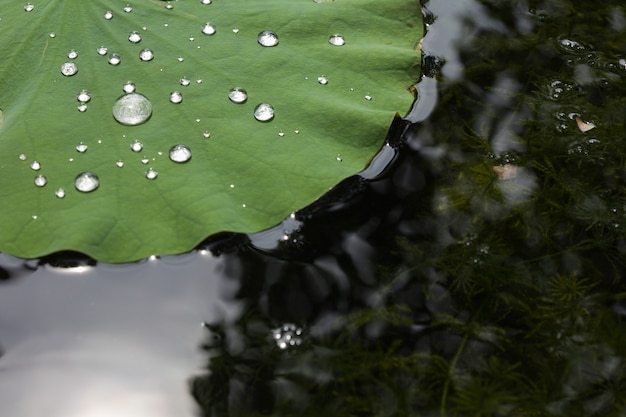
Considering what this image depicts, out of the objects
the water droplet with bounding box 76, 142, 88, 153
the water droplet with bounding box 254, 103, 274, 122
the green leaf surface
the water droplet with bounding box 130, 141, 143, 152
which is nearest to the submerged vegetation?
the green leaf surface

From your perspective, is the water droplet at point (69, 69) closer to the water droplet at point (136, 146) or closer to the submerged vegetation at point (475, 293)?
the water droplet at point (136, 146)

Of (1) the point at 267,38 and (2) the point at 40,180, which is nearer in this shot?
(2) the point at 40,180

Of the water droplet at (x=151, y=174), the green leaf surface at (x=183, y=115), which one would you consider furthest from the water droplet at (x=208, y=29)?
the water droplet at (x=151, y=174)

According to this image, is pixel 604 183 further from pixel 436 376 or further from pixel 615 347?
pixel 436 376

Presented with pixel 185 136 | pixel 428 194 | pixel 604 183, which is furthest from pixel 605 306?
pixel 185 136

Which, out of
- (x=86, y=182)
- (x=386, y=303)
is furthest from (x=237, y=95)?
(x=386, y=303)

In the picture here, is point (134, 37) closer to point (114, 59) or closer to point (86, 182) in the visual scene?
point (114, 59)

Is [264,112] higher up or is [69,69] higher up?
[69,69]
